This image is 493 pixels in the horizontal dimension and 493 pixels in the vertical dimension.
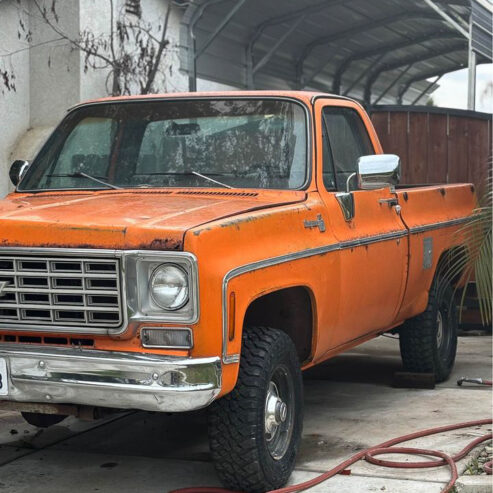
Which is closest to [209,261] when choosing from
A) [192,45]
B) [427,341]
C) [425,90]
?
[427,341]

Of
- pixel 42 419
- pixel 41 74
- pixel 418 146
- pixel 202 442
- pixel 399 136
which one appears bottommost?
pixel 202 442

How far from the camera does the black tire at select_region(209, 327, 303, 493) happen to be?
15.2ft

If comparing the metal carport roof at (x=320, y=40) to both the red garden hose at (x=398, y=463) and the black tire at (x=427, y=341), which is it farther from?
the red garden hose at (x=398, y=463)

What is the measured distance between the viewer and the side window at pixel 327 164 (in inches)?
235

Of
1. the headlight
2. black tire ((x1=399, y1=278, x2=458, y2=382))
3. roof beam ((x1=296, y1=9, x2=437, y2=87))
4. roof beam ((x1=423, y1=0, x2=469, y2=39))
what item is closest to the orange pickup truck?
the headlight

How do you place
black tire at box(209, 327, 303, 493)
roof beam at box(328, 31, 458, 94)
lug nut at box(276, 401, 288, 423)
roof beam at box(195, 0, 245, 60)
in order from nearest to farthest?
black tire at box(209, 327, 303, 493)
lug nut at box(276, 401, 288, 423)
roof beam at box(195, 0, 245, 60)
roof beam at box(328, 31, 458, 94)

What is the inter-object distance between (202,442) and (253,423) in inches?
53.6

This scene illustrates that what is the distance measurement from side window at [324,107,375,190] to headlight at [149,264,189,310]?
81.2 inches

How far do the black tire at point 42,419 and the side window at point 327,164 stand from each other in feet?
6.59

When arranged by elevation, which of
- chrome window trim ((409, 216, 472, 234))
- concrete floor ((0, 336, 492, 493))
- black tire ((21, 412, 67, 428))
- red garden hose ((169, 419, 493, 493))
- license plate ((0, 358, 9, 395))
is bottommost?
concrete floor ((0, 336, 492, 493))

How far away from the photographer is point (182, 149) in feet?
19.1

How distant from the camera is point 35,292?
14.7 ft

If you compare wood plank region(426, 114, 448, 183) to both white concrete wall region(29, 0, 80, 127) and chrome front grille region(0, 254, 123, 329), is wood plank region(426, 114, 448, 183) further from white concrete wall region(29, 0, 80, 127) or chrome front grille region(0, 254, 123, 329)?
chrome front grille region(0, 254, 123, 329)

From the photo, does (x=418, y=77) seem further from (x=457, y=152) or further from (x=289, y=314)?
(x=289, y=314)
